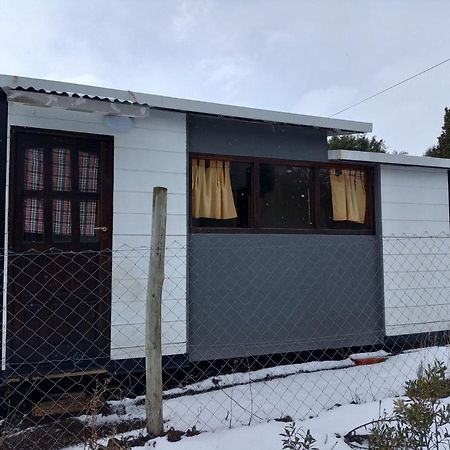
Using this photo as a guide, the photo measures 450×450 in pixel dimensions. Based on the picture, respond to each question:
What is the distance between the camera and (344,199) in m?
6.20

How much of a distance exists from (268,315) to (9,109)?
3608mm

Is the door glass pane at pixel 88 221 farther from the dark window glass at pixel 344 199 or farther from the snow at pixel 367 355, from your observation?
the snow at pixel 367 355

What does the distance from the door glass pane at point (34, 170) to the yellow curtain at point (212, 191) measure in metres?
1.67

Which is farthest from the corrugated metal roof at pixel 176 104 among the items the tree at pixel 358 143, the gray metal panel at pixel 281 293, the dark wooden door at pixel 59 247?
the tree at pixel 358 143

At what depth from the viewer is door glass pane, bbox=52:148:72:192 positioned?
462 centimetres

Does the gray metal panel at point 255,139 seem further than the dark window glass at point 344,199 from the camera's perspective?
No

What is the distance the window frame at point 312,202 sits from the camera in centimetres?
539

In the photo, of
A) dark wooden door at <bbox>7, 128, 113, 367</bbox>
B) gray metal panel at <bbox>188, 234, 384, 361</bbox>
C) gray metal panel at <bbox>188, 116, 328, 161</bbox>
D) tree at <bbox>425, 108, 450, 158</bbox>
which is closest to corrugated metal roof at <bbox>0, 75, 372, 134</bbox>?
gray metal panel at <bbox>188, 116, 328, 161</bbox>

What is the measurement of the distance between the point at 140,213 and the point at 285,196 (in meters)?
1.93

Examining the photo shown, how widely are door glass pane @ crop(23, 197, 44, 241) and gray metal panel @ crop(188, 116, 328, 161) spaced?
1.78 meters

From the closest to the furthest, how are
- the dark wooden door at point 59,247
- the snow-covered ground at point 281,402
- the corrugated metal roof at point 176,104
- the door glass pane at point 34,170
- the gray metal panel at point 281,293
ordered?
the snow-covered ground at point 281,402
the corrugated metal roof at point 176,104
the dark wooden door at point 59,247
the door glass pane at point 34,170
the gray metal panel at point 281,293

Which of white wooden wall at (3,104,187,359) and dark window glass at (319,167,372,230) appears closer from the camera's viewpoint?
white wooden wall at (3,104,187,359)

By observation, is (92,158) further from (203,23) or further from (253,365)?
(203,23)

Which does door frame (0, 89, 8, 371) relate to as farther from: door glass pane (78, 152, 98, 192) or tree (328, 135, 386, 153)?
tree (328, 135, 386, 153)
